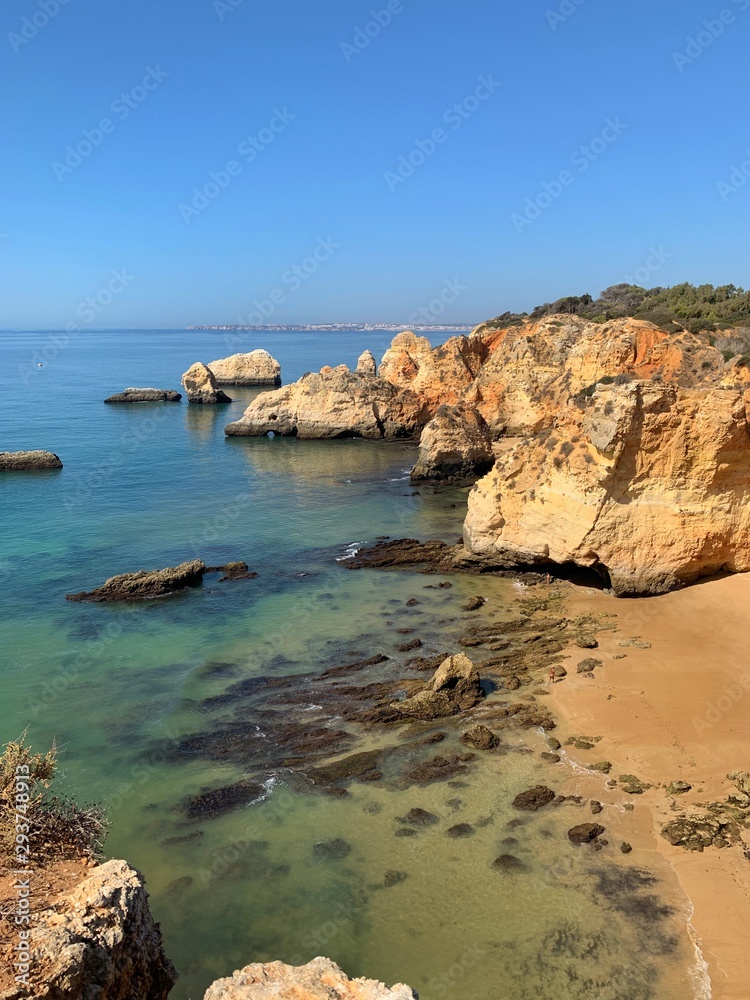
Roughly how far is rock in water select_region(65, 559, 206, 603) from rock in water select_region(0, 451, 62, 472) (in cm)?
2385

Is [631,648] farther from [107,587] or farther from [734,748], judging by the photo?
[107,587]

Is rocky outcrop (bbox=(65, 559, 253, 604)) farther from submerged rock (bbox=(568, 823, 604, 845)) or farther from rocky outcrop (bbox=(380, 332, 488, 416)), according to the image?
rocky outcrop (bbox=(380, 332, 488, 416))

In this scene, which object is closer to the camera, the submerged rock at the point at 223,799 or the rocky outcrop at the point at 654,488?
the submerged rock at the point at 223,799

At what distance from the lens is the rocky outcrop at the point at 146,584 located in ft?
73.2

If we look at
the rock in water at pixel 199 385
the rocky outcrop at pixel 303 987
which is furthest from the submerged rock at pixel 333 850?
the rock in water at pixel 199 385

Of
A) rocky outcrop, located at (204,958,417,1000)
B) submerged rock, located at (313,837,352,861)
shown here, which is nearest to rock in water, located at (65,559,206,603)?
submerged rock, located at (313,837,352,861)

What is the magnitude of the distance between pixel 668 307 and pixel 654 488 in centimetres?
2860

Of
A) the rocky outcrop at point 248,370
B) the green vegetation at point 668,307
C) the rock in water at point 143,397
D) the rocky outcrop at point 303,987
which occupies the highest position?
the green vegetation at point 668,307

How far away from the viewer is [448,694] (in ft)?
49.6

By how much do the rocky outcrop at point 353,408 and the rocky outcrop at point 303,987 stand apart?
4638 centimetres

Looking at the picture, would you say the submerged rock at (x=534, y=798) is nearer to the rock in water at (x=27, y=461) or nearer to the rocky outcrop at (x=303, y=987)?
the rocky outcrop at (x=303, y=987)

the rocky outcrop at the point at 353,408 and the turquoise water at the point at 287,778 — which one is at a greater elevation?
the rocky outcrop at the point at 353,408

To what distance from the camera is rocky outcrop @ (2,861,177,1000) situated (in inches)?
197

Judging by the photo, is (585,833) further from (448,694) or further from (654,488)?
(654,488)
